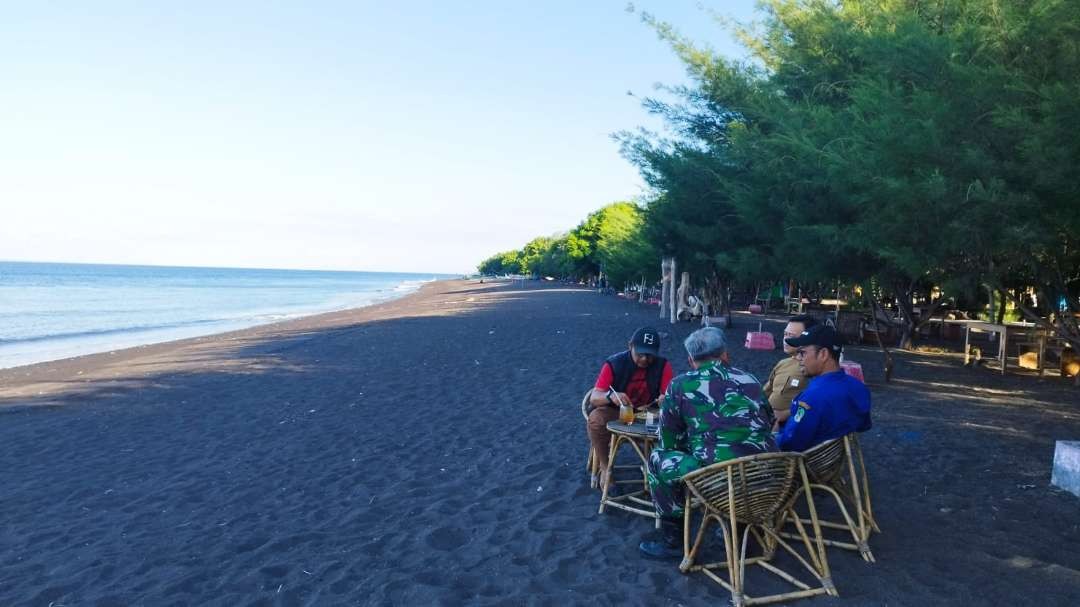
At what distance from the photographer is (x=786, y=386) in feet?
17.3

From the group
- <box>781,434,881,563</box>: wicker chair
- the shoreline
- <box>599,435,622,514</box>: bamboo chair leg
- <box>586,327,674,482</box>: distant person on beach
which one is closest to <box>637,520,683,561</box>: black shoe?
<box>781,434,881,563</box>: wicker chair

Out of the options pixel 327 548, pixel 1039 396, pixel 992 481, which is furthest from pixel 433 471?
pixel 1039 396

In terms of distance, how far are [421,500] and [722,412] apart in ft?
8.78

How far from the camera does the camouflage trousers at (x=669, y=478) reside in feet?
12.5

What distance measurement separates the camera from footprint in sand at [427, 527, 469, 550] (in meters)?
4.48

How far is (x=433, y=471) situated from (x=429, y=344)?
1109cm

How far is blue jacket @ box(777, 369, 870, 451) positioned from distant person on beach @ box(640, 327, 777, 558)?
0.25 meters

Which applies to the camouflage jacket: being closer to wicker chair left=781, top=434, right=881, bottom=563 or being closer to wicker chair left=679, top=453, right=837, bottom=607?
wicker chair left=679, top=453, right=837, bottom=607

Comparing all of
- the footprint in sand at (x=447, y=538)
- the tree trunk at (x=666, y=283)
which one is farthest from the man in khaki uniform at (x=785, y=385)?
the tree trunk at (x=666, y=283)

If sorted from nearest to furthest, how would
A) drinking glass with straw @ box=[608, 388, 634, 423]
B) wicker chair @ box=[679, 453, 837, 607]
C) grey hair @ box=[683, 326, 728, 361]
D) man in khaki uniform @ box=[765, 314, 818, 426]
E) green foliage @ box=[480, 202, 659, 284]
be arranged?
1. wicker chair @ box=[679, 453, 837, 607]
2. grey hair @ box=[683, 326, 728, 361]
3. drinking glass with straw @ box=[608, 388, 634, 423]
4. man in khaki uniform @ box=[765, 314, 818, 426]
5. green foliage @ box=[480, 202, 659, 284]

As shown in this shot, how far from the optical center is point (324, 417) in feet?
28.7

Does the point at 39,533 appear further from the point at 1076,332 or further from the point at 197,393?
the point at 1076,332

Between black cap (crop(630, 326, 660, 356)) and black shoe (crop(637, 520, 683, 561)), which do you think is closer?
black shoe (crop(637, 520, 683, 561))

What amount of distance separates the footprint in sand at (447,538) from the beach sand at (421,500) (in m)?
0.02
